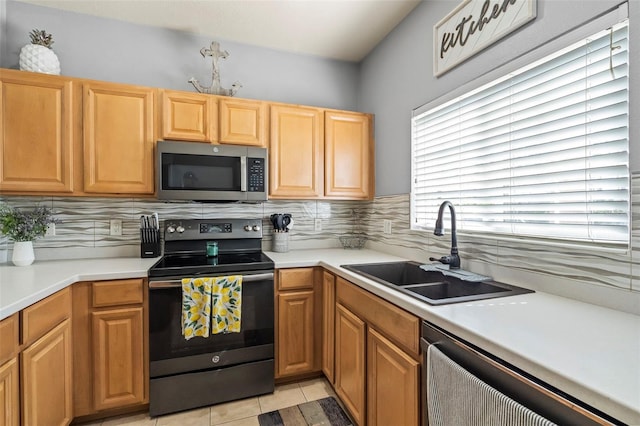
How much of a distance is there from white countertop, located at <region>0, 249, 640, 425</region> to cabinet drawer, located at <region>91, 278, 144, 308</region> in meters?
0.16

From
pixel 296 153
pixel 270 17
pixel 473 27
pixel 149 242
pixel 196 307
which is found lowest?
pixel 196 307

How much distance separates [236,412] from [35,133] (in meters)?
2.08

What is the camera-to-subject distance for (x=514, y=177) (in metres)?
1.40

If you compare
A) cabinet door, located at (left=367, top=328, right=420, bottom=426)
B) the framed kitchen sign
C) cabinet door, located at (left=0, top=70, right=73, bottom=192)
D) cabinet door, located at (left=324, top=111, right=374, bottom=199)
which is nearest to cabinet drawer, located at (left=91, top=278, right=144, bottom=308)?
cabinet door, located at (left=0, top=70, right=73, bottom=192)

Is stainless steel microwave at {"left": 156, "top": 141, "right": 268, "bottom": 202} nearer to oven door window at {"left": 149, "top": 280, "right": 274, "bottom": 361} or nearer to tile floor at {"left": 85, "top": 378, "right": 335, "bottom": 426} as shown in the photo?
oven door window at {"left": 149, "top": 280, "right": 274, "bottom": 361}

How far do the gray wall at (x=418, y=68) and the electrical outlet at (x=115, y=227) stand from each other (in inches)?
79.8

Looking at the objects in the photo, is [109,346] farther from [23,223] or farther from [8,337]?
[23,223]

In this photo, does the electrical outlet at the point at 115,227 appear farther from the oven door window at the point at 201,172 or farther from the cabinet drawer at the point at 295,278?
the cabinet drawer at the point at 295,278

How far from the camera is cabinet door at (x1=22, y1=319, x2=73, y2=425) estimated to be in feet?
4.25

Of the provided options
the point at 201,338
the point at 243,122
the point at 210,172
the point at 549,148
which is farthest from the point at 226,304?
the point at 549,148

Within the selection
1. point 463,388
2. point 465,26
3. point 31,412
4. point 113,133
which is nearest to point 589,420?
point 463,388

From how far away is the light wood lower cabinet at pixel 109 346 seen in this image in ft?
5.49

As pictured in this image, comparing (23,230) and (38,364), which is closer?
(38,364)

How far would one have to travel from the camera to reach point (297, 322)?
2057 millimetres
